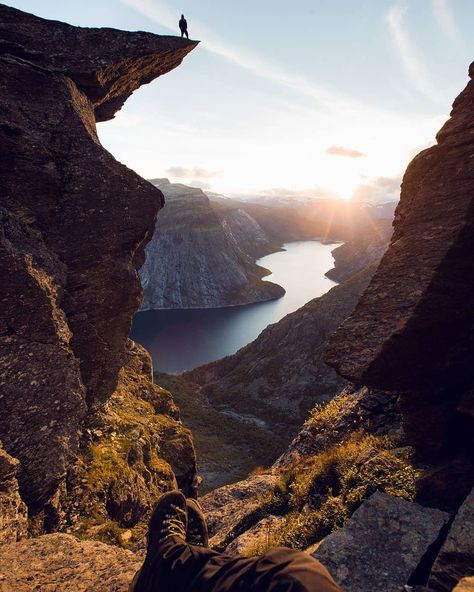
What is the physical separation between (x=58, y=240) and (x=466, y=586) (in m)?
15.9

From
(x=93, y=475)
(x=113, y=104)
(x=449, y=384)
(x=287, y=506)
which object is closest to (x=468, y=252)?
(x=449, y=384)

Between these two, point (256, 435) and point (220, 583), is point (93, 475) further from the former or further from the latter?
point (256, 435)

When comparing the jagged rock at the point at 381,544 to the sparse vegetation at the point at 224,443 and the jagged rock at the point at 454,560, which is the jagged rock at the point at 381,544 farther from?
the sparse vegetation at the point at 224,443

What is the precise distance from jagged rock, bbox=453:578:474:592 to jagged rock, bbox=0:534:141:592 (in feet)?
18.8

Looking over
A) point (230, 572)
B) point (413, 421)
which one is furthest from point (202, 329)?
point (230, 572)

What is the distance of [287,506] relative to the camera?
36.3ft

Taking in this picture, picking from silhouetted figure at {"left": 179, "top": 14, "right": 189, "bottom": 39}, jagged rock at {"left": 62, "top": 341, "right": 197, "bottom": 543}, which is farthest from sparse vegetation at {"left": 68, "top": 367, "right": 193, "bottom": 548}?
silhouetted figure at {"left": 179, "top": 14, "right": 189, "bottom": 39}

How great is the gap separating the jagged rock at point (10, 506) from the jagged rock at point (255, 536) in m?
5.21

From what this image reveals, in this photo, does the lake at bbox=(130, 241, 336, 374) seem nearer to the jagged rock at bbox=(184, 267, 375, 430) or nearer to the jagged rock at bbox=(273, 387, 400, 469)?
the jagged rock at bbox=(184, 267, 375, 430)

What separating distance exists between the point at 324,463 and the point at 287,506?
181 centimetres

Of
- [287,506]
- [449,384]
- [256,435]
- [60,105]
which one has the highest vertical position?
[60,105]

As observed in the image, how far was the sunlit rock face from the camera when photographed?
799 centimetres

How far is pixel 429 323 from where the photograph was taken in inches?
313

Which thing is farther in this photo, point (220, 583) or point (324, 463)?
point (324, 463)
